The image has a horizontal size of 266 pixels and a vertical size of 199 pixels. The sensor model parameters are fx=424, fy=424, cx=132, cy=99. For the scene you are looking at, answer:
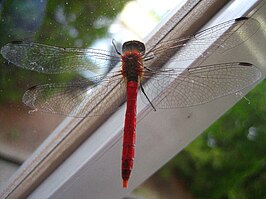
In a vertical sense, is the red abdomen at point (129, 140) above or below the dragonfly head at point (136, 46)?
below

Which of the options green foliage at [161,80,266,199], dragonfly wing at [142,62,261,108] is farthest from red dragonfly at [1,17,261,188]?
green foliage at [161,80,266,199]

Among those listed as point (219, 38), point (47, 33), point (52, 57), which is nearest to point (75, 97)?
point (52, 57)

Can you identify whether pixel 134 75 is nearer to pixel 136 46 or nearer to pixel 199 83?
pixel 136 46

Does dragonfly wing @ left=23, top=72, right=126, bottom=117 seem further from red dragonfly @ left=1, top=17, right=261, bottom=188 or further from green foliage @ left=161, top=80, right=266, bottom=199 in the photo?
green foliage @ left=161, top=80, right=266, bottom=199

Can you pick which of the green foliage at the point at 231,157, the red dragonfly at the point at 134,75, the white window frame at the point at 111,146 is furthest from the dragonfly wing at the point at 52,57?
the green foliage at the point at 231,157

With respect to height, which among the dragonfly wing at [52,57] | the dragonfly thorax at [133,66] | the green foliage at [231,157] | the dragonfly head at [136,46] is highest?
the dragonfly wing at [52,57]

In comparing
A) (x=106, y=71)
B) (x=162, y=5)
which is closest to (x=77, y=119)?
(x=106, y=71)

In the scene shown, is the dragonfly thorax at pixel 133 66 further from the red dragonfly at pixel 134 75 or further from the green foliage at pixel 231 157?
the green foliage at pixel 231 157

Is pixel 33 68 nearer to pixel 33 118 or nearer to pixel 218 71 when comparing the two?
pixel 33 118
